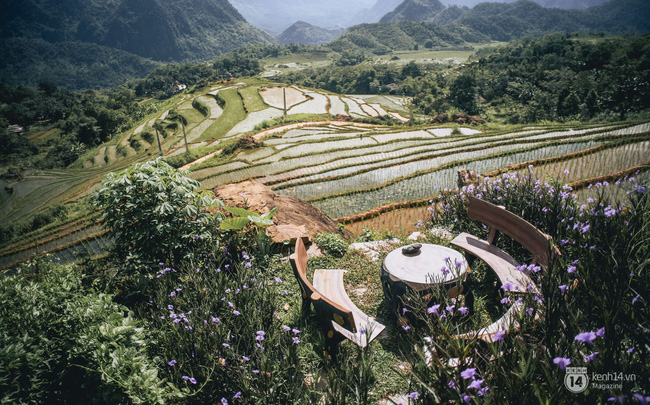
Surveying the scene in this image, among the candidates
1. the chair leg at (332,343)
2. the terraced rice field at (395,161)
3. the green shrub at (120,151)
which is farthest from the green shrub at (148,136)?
the chair leg at (332,343)

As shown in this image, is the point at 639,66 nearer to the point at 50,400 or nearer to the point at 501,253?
the point at 501,253

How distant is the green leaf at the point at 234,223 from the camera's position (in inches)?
173

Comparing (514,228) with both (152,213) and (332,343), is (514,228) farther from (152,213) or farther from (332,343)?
(152,213)

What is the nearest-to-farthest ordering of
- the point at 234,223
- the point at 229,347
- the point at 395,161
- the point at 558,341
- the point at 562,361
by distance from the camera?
the point at 562,361
the point at 558,341
the point at 229,347
the point at 234,223
the point at 395,161

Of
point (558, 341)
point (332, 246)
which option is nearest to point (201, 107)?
point (332, 246)

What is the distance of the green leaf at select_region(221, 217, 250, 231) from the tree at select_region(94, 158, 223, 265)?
0.78 ft

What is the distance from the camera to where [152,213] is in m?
3.85

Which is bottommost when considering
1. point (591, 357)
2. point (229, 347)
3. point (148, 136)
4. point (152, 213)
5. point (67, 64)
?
point (148, 136)

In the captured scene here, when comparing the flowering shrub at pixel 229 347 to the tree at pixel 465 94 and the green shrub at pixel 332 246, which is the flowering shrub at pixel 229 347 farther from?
the tree at pixel 465 94

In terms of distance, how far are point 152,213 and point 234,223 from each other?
107 cm

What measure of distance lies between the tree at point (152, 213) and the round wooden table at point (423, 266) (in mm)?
2516

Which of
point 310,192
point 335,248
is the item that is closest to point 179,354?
point 335,248

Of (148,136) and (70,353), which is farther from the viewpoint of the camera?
(148,136)

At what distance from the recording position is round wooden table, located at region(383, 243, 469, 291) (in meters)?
3.08
